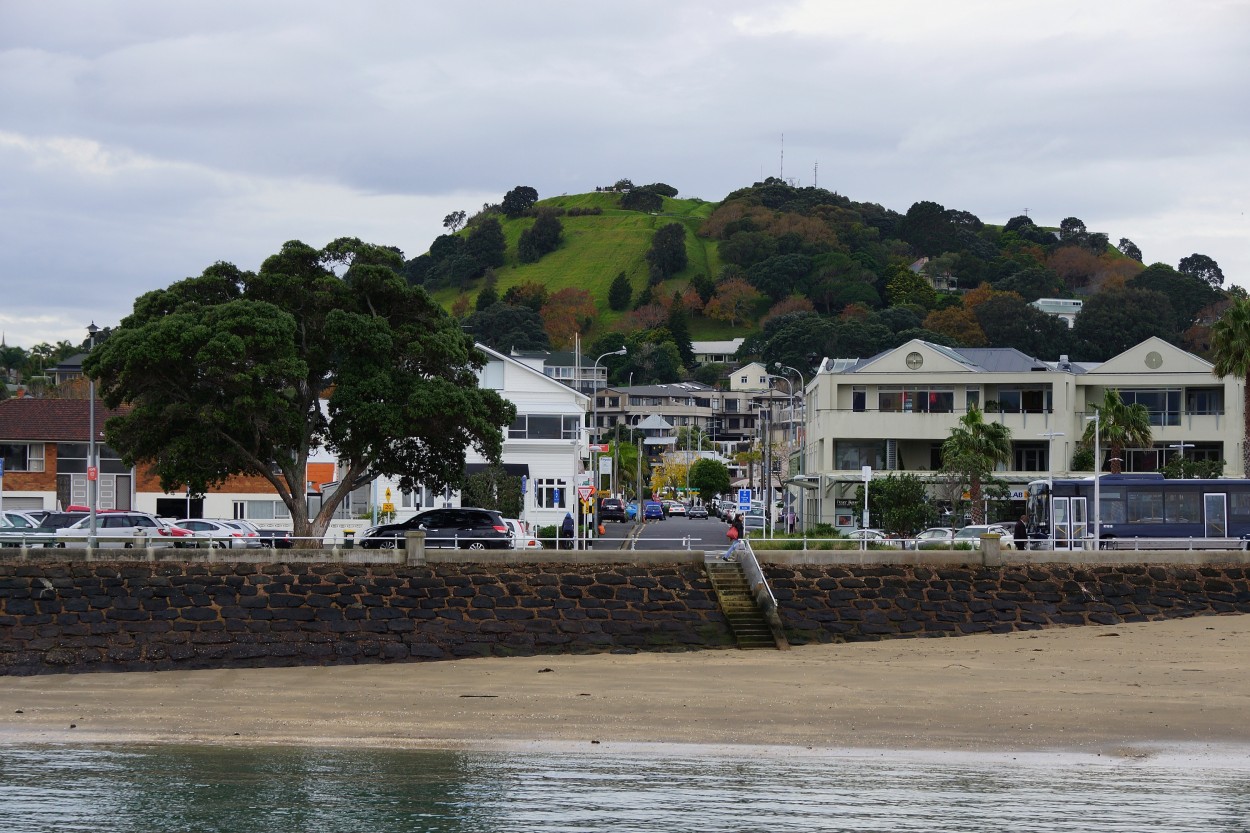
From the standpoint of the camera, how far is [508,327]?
185000 millimetres

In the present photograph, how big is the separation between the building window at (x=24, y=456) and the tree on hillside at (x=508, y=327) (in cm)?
11525

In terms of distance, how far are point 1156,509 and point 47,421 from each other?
47.8 metres

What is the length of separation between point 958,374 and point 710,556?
3846cm

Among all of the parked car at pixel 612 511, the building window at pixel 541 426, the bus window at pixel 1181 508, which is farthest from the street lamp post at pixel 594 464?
the bus window at pixel 1181 508

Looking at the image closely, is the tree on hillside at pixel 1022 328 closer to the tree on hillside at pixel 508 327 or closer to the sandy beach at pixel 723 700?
the tree on hillside at pixel 508 327

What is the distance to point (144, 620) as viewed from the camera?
33594mm

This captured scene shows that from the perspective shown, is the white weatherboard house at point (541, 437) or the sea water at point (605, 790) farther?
Result: the white weatherboard house at point (541, 437)

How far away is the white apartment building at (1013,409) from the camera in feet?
231

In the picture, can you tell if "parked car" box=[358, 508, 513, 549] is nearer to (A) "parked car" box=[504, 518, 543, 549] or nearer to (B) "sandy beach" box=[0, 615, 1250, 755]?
(A) "parked car" box=[504, 518, 543, 549]

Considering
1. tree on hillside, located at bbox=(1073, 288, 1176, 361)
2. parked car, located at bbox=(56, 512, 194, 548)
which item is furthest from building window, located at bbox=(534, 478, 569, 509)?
tree on hillside, located at bbox=(1073, 288, 1176, 361)

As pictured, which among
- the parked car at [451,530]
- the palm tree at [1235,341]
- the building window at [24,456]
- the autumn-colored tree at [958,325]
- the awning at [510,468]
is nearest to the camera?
the parked car at [451,530]

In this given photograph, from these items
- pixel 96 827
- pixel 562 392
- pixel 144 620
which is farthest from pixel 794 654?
pixel 562 392

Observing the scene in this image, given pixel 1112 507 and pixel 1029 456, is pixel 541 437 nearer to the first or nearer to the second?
pixel 1029 456

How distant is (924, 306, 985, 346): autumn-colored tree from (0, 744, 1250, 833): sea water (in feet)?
446
